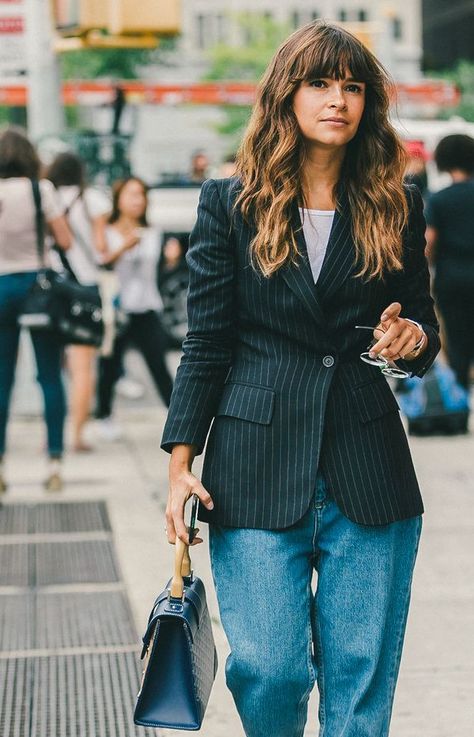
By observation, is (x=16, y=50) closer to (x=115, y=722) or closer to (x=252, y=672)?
(x=115, y=722)

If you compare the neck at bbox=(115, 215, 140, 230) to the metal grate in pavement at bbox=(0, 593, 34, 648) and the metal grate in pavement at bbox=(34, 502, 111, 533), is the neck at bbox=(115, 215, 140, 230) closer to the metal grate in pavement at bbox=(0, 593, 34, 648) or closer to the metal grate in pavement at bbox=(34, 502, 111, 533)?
the metal grate in pavement at bbox=(34, 502, 111, 533)

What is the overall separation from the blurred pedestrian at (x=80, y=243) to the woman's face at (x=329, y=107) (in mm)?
5970

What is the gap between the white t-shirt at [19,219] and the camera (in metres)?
7.43

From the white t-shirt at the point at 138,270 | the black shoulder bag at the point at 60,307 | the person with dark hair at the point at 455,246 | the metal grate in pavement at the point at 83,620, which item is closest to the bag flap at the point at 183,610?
the metal grate in pavement at the point at 83,620

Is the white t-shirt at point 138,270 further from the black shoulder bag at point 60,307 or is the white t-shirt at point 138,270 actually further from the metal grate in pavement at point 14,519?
the metal grate in pavement at point 14,519

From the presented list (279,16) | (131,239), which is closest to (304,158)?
(131,239)

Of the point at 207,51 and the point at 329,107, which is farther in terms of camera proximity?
the point at 207,51

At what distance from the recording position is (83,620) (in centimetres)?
541

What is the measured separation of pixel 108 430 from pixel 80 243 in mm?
1199

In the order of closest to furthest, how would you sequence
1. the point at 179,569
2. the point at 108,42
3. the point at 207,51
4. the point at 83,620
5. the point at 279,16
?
the point at 179,569 < the point at 83,620 < the point at 108,42 < the point at 207,51 < the point at 279,16

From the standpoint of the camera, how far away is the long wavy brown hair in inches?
120

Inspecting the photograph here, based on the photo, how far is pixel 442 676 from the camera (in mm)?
4699

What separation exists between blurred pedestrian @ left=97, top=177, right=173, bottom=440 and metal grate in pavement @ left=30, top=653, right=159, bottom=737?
4.11 metres

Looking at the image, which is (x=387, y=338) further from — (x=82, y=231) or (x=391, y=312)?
(x=82, y=231)
